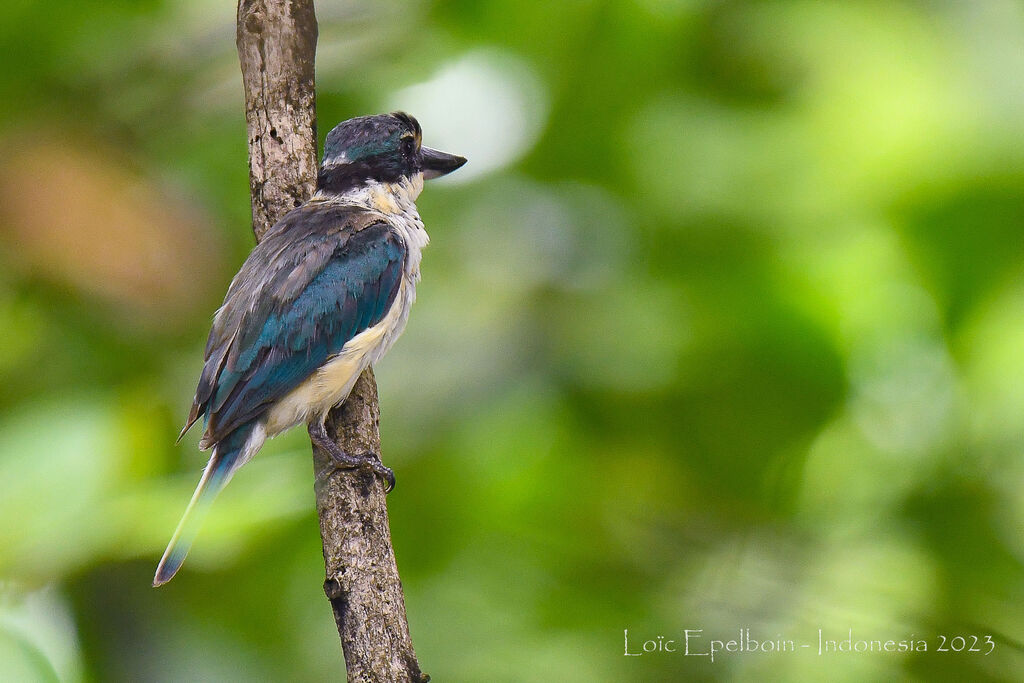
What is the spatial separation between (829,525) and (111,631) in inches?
75.7

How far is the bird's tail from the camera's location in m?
2.18

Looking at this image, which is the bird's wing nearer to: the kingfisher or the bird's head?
the kingfisher

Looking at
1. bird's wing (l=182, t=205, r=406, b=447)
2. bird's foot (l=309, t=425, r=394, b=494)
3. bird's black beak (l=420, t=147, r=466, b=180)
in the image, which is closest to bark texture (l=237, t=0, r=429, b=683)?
bird's foot (l=309, t=425, r=394, b=494)

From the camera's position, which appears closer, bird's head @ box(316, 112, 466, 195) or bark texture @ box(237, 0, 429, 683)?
bark texture @ box(237, 0, 429, 683)

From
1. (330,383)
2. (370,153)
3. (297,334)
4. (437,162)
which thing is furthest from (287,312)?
(437,162)

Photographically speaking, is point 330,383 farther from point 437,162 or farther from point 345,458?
point 437,162

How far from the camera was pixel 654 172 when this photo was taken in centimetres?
308

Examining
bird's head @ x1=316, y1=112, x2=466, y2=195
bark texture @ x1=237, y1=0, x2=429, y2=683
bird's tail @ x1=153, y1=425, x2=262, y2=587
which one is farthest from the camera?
bird's head @ x1=316, y1=112, x2=466, y2=195

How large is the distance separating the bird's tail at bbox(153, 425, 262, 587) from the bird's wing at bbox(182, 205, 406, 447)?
0.22ft

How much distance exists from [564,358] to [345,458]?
96 centimetres

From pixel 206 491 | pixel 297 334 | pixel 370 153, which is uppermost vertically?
pixel 370 153

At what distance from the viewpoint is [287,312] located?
95.8 inches

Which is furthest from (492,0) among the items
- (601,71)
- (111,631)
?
(111,631)

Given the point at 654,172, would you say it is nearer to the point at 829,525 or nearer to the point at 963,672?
the point at 829,525
